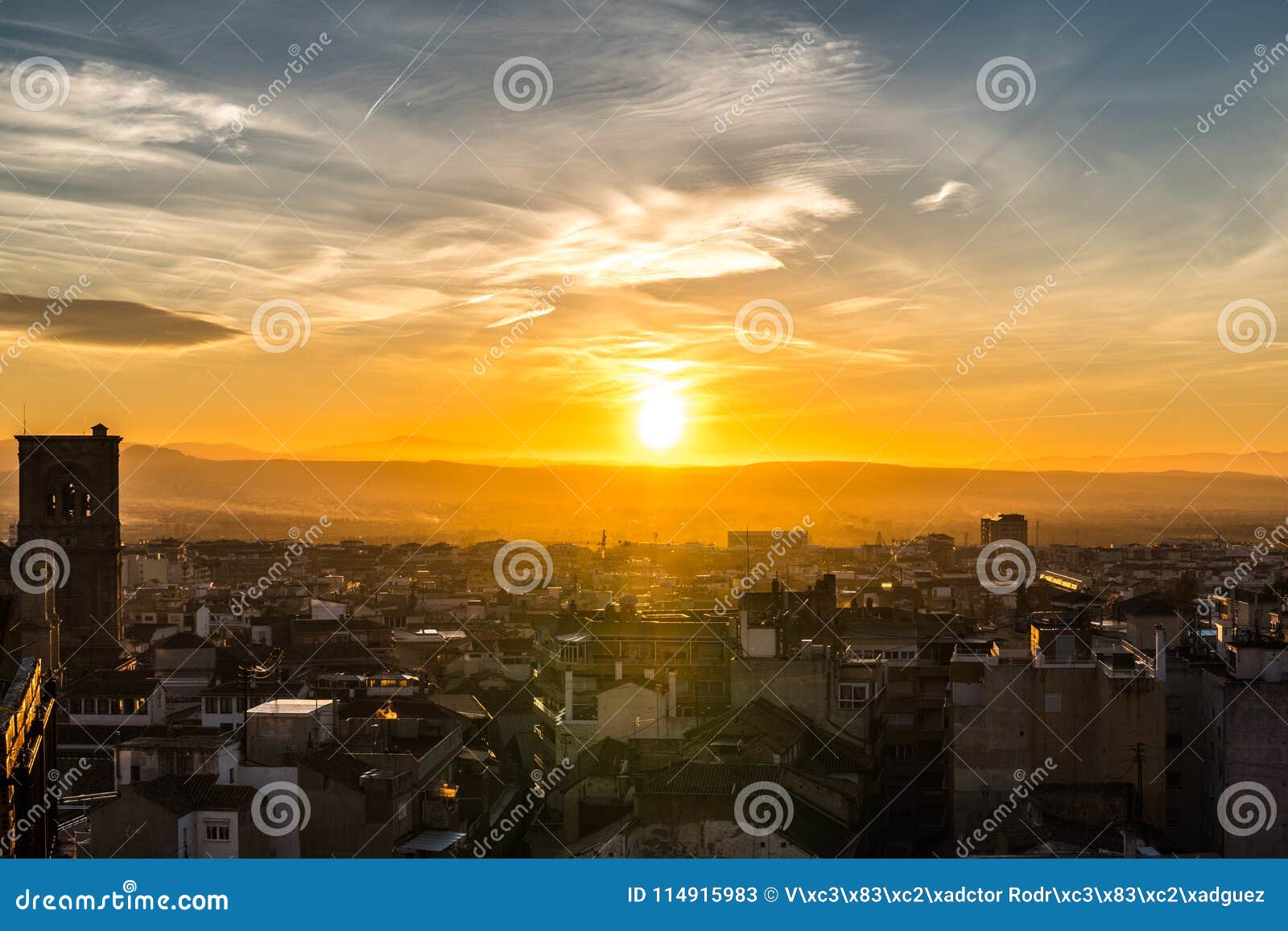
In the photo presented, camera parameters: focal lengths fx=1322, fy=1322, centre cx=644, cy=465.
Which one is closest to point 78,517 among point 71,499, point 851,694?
point 71,499

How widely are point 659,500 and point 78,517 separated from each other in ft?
239

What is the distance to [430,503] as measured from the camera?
105688mm

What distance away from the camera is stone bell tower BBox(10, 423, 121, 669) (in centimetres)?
2345

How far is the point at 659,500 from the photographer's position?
95875mm

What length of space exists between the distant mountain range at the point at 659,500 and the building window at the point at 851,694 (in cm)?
6327

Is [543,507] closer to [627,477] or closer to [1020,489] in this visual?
[627,477]

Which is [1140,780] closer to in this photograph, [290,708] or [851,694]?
[851,694]

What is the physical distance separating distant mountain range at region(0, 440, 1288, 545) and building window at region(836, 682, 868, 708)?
6327 centimetres

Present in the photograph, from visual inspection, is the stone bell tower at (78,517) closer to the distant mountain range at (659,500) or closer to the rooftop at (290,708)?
the rooftop at (290,708)

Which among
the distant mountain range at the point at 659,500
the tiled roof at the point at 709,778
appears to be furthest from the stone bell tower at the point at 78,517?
the distant mountain range at the point at 659,500

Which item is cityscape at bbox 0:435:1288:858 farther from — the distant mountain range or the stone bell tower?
the distant mountain range

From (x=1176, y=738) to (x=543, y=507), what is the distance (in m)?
87.0

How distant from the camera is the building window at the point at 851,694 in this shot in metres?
13.9

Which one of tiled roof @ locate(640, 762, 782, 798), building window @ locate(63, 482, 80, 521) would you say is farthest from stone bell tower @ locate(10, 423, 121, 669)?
tiled roof @ locate(640, 762, 782, 798)
